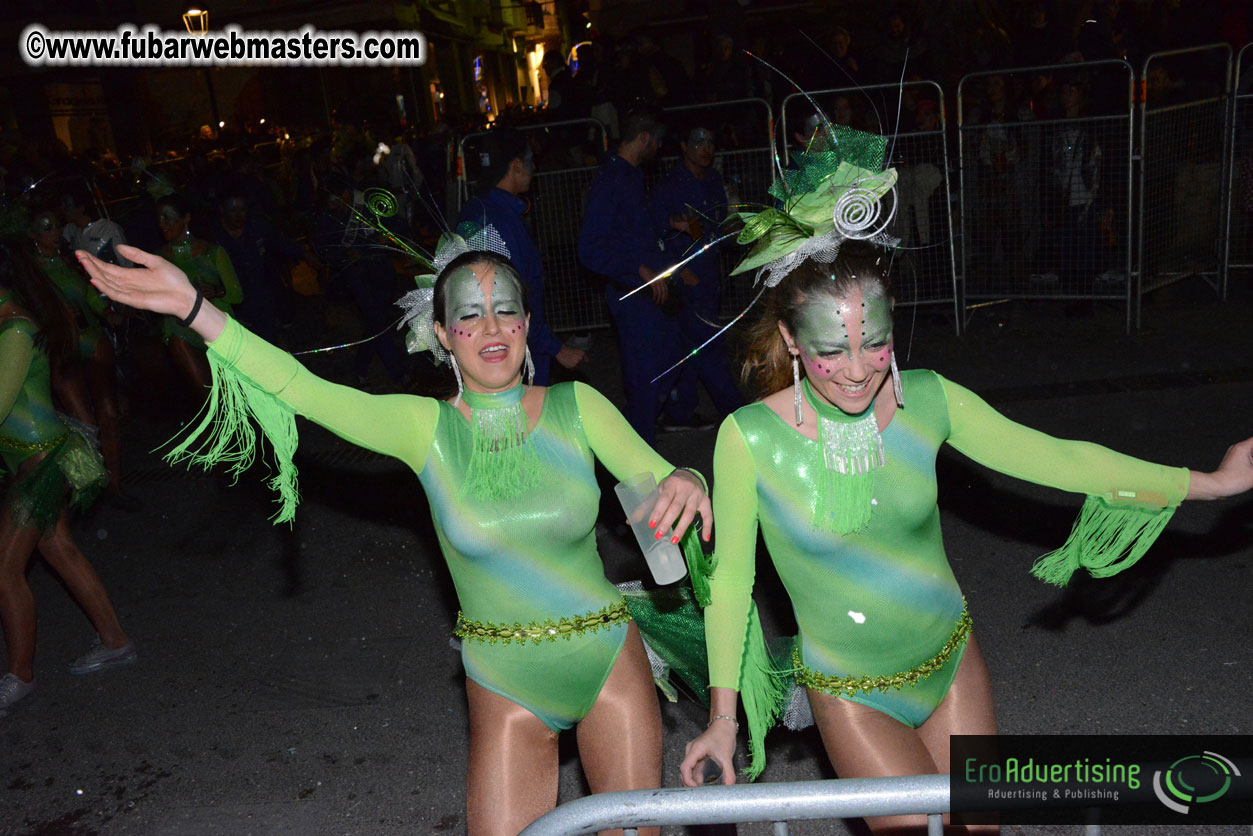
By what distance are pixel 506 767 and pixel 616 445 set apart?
0.84 meters

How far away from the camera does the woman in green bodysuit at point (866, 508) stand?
2.45 m

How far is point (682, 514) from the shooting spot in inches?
95.9

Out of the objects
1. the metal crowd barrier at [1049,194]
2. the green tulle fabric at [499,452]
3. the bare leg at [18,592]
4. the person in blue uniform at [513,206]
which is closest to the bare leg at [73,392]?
the bare leg at [18,592]

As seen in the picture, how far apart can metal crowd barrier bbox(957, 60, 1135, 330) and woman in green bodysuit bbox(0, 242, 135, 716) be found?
6681 millimetres

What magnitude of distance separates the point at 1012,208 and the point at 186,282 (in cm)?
779

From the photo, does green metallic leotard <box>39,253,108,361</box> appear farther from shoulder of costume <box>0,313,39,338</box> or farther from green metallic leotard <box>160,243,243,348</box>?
shoulder of costume <box>0,313,39,338</box>

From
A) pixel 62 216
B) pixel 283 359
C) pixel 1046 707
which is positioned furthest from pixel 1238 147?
pixel 62 216

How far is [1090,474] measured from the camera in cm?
252

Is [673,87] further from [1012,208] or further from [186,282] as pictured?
[186,282]

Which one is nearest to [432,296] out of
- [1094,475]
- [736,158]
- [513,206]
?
[1094,475]

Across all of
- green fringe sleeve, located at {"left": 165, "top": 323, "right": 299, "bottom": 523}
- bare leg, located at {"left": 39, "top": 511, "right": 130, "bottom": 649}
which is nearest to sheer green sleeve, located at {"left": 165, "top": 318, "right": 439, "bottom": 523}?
green fringe sleeve, located at {"left": 165, "top": 323, "right": 299, "bottom": 523}

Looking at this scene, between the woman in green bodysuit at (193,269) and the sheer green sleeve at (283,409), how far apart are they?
482 centimetres

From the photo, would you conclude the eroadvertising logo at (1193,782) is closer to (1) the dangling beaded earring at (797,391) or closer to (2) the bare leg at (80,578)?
(1) the dangling beaded earring at (797,391)

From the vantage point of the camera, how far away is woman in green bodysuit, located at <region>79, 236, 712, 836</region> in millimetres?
2574
